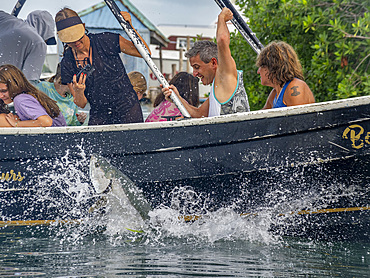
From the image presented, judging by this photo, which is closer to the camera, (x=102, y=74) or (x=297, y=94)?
(x=297, y=94)

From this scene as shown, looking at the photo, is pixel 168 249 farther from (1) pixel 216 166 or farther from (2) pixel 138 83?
(2) pixel 138 83

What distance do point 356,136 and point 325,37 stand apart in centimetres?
310

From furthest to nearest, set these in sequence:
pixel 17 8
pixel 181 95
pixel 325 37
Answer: pixel 325 37
pixel 17 8
pixel 181 95

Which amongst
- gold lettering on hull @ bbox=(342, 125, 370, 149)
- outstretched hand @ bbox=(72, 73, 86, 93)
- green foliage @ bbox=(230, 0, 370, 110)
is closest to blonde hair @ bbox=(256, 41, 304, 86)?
gold lettering on hull @ bbox=(342, 125, 370, 149)

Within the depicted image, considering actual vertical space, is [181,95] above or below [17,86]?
above

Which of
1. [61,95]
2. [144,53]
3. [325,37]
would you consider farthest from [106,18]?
[144,53]

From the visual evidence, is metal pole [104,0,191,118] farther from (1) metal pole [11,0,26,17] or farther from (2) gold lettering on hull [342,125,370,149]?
(1) metal pole [11,0,26,17]

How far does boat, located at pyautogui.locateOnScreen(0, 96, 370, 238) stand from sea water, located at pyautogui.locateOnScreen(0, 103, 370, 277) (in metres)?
0.11

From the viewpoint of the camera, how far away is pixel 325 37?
6.35 meters

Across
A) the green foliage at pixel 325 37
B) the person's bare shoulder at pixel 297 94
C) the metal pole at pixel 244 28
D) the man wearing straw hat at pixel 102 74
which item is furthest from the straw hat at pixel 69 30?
the green foliage at pixel 325 37

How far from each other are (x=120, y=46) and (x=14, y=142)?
1.39 m

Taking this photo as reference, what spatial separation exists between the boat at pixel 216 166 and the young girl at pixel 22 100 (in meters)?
0.31

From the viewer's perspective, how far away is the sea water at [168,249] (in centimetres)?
318

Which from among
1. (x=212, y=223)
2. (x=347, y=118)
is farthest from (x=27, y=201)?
(x=347, y=118)
